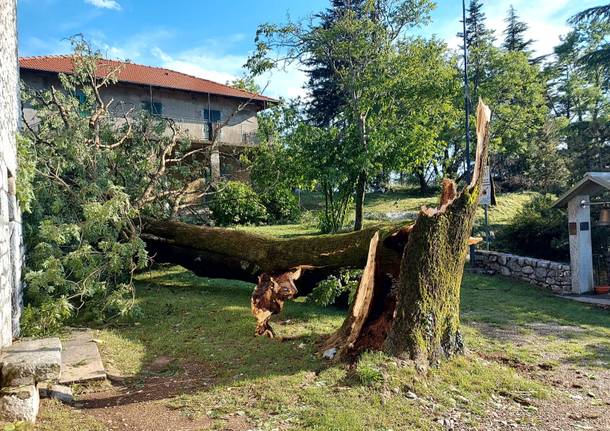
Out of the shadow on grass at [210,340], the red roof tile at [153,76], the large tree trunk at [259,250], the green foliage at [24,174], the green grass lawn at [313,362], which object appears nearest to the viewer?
the green grass lawn at [313,362]

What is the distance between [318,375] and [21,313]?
3.93 meters

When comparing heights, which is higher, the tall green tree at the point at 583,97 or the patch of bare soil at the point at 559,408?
the tall green tree at the point at 583,97

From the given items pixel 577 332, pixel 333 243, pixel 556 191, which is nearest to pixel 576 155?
pixel 556 191

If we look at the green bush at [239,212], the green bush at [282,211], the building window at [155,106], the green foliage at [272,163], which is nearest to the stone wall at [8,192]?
the green foliage at [272,163]

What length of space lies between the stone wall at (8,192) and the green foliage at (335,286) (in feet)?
12.4

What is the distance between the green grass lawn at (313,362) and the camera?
3744 millimetres

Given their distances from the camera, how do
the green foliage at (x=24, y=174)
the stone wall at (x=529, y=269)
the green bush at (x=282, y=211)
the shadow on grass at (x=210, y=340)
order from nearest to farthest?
1. the shadow on grass at (x=210, y=340)
2. the green foliage at (x=24, y=174)
3. the stone wall at (x=529, y=269)
4. the green bush at (x=282, y=211)

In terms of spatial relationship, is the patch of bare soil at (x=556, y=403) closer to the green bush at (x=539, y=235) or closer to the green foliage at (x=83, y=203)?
the green foliage at (x=83, y=203)

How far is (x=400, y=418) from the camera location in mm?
3678

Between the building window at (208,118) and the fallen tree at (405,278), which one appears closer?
the fallen tree at (405,278)

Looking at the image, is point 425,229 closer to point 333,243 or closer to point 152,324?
point 333,243

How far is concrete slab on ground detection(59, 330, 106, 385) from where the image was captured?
4.45 meters

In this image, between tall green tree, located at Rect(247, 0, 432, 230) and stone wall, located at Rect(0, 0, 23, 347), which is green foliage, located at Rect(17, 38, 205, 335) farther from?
tall green tree, located at Rect(247, 0, 432, 230)

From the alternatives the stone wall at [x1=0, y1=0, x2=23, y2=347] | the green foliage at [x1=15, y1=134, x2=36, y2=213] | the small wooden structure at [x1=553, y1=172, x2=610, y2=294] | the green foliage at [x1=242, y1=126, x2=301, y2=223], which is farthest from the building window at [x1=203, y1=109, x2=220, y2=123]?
the green foliage at [x1=15, y1=134, x2=36, y2=213]
